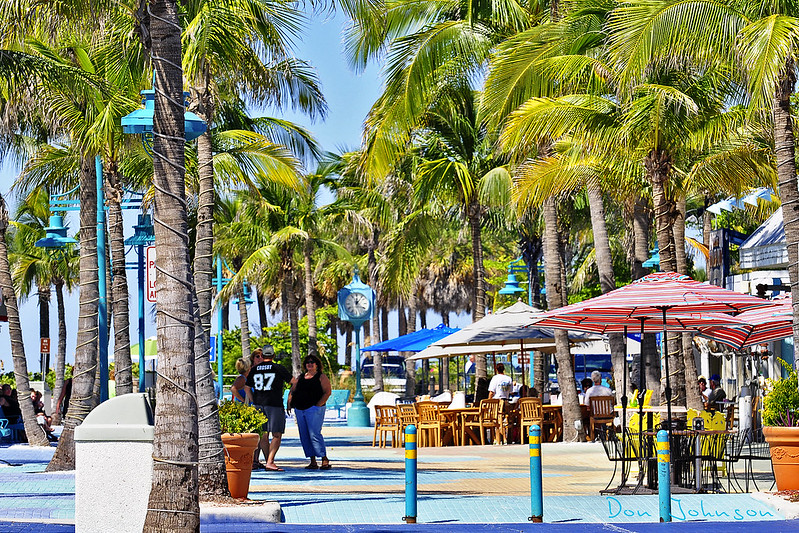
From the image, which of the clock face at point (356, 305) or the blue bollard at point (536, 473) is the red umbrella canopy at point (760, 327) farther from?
the clock face at point (356, 305)

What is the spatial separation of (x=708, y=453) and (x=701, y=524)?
371cm

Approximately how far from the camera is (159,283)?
8.34m

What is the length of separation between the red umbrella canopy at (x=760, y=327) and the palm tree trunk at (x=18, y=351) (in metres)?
13.3

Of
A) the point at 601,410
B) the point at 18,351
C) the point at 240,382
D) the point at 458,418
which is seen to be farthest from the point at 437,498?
the point at 18,351

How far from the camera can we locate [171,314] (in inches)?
324

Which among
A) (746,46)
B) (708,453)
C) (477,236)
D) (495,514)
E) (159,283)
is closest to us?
(159,283)

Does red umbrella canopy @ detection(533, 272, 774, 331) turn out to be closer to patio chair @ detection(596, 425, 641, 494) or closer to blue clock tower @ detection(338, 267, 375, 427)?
patio chair @ detection(596, 425, 641, 494)

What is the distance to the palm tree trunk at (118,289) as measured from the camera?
61.9ft

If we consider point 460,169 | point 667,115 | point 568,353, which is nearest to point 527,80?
point 667,115

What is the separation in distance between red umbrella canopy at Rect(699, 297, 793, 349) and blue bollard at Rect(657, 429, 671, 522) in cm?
538

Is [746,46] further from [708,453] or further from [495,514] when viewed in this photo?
[495,514]

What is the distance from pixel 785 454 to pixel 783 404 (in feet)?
1.93

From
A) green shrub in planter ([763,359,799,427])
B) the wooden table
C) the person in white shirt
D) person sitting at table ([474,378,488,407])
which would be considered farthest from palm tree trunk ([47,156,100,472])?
green shrub in planter ([763,359,799,427])

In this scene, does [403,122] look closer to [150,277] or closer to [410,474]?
[150,277]
